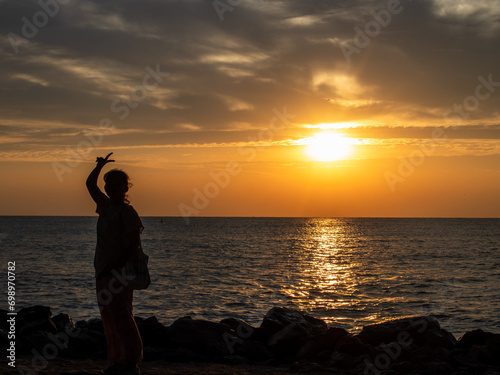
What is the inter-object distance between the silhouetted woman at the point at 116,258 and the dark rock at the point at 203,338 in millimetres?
3531

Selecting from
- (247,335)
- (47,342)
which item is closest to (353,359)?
(247,335)

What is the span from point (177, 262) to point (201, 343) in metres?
39.0

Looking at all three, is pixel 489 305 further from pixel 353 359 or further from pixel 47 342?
pixel 47 342

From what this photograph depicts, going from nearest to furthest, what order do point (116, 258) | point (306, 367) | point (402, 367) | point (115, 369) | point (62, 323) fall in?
1. point (116, 258)
2. point (115, 369)
3. point (402, 367)
4. point (306, 367)
5. point (62, 323)

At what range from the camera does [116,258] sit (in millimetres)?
6910

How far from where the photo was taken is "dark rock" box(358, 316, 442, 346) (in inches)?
458

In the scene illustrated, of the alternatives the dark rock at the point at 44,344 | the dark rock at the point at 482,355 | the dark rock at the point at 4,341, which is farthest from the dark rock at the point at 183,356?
the dark rock at the point at 482,355

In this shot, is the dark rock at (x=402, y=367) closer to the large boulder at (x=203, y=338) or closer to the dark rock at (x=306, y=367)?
the dark rock at (x=306, y=367)

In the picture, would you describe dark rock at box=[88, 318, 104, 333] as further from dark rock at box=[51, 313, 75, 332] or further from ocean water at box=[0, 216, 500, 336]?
ocean water at box=[0, 216, 500, 336]

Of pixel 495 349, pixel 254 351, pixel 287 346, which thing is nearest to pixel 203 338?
pixel 254 351

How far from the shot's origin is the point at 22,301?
24.7m

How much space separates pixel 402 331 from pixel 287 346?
278 centimetres

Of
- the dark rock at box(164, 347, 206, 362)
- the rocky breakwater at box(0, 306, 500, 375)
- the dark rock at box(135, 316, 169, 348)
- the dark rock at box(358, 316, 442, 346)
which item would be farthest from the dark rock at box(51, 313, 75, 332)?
the dark rock at box(358, 316, 442, 346)

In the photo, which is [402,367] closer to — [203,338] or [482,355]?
[482,355]
